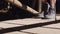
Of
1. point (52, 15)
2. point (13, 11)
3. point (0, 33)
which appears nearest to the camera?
point (0, 33)

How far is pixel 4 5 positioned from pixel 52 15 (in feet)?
12.6

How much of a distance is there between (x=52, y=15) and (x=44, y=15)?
30 centimetres

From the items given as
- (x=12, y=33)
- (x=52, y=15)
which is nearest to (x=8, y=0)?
(x=12, y=33)

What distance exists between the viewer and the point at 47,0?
8.10 m

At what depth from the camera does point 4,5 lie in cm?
1100

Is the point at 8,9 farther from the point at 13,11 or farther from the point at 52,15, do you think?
the point at 52,15

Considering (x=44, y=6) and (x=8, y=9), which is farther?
(x=8, y=9)

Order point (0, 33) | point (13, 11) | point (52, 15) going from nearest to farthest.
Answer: point (0, 33) < point (52, 15) < point (13, 11)

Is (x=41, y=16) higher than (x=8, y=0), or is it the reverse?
(x=8, y=0)

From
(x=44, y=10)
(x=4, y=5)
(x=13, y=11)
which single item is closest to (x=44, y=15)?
(x=44, y=10)

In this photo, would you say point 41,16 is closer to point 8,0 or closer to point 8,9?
point 8,9

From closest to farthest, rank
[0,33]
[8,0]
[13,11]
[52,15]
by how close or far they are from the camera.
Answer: [8,0] → [0,33] → [52,15] → [13,11]

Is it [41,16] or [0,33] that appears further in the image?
[41,16]

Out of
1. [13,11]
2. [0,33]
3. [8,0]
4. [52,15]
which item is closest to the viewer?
[8,0]
